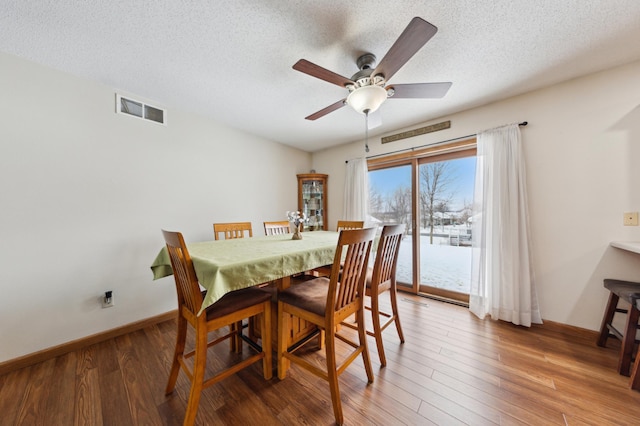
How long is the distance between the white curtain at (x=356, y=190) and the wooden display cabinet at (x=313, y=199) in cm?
48

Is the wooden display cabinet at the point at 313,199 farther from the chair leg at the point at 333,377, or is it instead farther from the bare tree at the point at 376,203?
the chair leg at the point at 333,377

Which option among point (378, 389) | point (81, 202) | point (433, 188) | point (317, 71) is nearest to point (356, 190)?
point (433, 188)

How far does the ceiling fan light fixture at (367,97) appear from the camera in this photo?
1.52m

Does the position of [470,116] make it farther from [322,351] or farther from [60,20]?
[60,20]

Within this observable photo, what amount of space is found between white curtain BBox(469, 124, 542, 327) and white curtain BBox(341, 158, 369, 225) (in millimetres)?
1436

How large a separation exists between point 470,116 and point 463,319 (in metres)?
2.31

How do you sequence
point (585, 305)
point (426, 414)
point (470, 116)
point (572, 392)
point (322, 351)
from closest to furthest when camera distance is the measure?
point (426, 414)
point (572, 392)
point (322, 351)
point (585, 305)
point (470, 116)

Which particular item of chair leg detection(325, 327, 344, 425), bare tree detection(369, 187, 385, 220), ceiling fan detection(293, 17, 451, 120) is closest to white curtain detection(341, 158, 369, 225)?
bare tree detection(369, 187, 385, 220)

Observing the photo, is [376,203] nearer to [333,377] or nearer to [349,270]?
[349,270]

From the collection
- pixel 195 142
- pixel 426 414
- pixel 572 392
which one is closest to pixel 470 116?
pixel 572 392

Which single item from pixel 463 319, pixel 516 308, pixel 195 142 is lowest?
pixel 463 319

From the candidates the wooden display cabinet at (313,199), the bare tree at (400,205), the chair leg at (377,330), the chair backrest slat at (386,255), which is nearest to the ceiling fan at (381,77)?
the chair backrest slat at (386,255)

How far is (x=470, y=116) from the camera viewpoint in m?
2.57

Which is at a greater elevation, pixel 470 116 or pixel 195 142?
pixel 470 116
